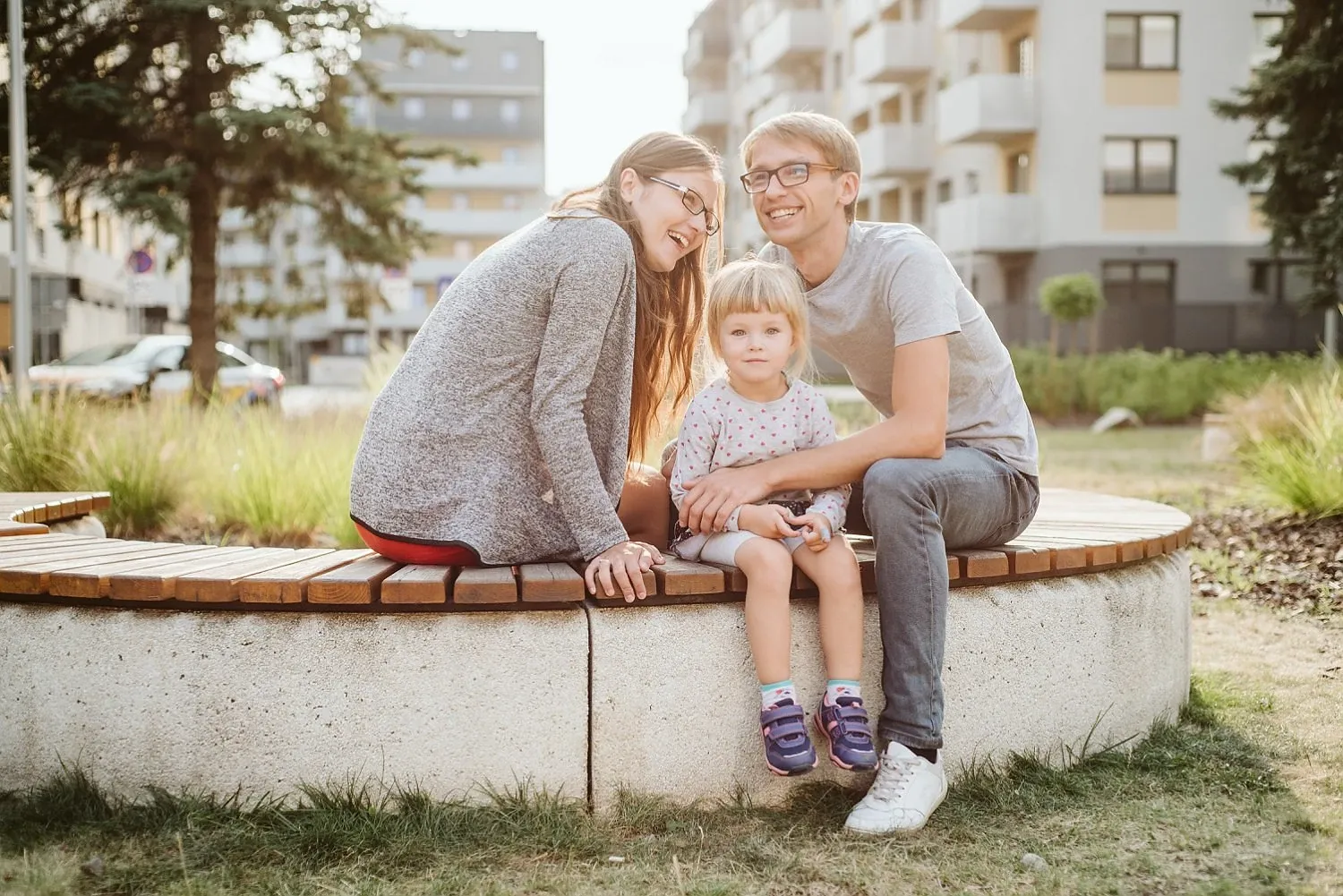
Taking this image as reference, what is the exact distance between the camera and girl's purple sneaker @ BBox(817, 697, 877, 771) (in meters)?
3.43

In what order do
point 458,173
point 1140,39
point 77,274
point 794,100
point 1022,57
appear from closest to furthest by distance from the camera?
1. point 1140,39
2. point 1022,57
3. point 77,274
4. point 794,100
5. point 458,173

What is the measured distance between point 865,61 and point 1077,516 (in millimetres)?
34633

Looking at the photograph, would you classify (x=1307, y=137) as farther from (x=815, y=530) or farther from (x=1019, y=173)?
(x=815, y=530)

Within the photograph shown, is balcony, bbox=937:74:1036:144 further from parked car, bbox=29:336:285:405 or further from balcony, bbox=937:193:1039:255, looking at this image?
parked car, bbox=29:336:285:405

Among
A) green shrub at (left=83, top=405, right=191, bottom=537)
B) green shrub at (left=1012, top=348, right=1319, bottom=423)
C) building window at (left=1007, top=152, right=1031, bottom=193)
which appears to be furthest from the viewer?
building window at (left=1007, top=152, right=1031, bottom=193)

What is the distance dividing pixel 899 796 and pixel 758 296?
51.7 inches

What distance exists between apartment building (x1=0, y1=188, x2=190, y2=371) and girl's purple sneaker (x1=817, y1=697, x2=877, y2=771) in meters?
17.3

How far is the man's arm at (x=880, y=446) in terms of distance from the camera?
370 cm

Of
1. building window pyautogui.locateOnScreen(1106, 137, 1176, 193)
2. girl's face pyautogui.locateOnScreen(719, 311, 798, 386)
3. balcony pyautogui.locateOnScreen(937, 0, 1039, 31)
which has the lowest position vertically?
Result: girl's face pyautogui.locateOnScreen(719, 311, 798, 386)

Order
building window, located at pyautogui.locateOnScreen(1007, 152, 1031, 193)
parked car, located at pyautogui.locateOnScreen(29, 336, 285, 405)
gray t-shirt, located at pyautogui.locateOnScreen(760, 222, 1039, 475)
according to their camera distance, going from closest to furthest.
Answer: gray t-shirt, located at pyautogui.locateOnScreen(760, 222, 1039, 475) → parked car, located at pyautogui.locateOnScreen(29, 336, 285, 405) → building window, located at pyautogui.locateOnScreen(1007, 152, 1031, 193)

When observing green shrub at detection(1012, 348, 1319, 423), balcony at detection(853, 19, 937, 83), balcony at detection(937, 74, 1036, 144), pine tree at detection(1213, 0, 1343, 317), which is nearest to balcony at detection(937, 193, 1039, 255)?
balcony at detection(937, 74, 1036, 144)

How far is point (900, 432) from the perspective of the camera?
12.2 ft

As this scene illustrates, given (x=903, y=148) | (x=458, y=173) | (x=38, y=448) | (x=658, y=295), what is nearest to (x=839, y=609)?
(x=658, y=295)

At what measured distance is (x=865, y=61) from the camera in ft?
124
